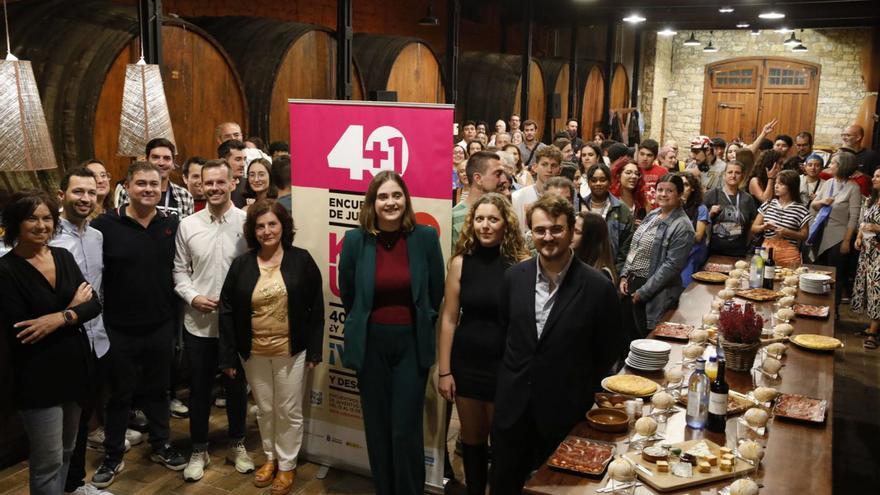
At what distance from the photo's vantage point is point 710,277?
4883mm

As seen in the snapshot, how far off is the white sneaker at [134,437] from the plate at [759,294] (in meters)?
3.39

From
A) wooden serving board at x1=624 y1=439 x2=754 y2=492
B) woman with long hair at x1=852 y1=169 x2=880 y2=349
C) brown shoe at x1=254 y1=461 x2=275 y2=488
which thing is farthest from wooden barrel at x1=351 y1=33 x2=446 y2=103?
A: wooden serving board at x1=624 y1=439 x2=754 y2=492

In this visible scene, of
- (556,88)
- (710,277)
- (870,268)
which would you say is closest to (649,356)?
(710,277)

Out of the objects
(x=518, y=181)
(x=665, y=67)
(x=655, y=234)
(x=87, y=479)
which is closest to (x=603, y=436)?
(x=655, y=234)

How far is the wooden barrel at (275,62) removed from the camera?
19.5ft

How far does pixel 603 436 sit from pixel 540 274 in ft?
1.96

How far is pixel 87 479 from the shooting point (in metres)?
3.61

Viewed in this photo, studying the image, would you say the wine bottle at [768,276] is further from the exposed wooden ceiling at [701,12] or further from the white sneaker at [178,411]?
the exposed wooden ceiling at [701,12]

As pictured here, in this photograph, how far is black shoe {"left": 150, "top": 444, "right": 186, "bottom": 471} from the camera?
3738 mm

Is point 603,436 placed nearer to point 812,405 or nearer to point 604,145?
point 812,405

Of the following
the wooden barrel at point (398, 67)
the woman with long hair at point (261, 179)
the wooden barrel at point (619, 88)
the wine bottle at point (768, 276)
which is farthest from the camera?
the wooden barrel at point (619, 88)

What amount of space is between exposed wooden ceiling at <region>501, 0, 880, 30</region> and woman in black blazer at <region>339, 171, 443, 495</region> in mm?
9309

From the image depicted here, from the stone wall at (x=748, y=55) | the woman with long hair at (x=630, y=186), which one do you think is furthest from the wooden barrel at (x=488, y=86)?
the stone wall at (x=748, y=55)

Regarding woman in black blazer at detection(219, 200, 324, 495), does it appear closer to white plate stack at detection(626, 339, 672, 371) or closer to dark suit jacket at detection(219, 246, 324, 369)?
dark suit jacket at detection(219, 246, 324, 369)
